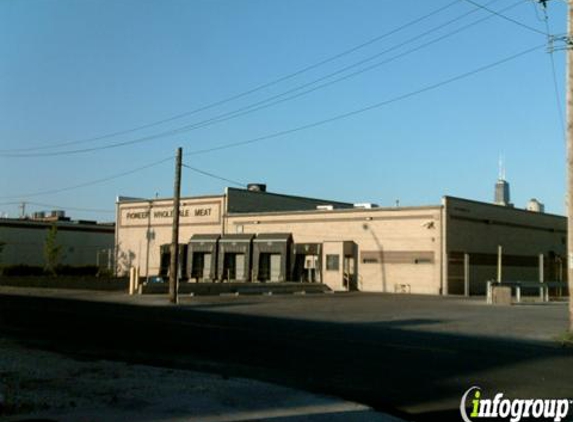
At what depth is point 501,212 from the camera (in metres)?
57.0

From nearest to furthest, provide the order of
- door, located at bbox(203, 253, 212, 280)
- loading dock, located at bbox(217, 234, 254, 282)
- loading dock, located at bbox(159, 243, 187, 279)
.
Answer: loading dock, located at bbox(217, 234, 254, 282) < door, located at bbox(203, 253, 212, 280) < loading dock, located at bbox(159, 243, 187, 279)

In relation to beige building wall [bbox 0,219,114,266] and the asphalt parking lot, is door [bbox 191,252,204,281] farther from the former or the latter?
the asphalt parking lot

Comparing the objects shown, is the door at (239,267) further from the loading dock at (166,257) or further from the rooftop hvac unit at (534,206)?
the rooftop hvac unit at (534,206)

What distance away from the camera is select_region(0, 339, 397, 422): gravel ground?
8.79 m

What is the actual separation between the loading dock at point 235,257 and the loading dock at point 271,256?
696 mm

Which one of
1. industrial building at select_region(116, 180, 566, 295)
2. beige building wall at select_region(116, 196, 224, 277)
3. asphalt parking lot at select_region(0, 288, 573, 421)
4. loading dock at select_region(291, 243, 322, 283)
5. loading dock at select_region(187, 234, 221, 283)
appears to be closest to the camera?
asphalt parking lot at select_region(0, 288, 573, 421)

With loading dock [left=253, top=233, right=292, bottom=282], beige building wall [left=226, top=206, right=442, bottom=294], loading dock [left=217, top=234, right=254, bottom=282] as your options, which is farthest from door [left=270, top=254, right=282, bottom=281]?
beige building wall [left=226, top=206, right=442, bottom=294]

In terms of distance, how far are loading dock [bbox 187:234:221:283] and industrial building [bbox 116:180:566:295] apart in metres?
0.08

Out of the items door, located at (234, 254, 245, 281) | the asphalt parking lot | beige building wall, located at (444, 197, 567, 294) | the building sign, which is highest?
the building sign

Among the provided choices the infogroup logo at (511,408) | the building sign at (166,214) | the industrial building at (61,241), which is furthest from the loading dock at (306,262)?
the infogroup logo at (511,408)

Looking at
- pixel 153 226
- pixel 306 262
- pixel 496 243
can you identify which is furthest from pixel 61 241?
pixel 496 243

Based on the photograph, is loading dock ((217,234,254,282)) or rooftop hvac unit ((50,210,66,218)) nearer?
loading dock ((217,234,254,282))

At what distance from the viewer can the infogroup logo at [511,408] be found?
929cm

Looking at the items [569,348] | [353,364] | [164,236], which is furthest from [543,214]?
[353,364]
